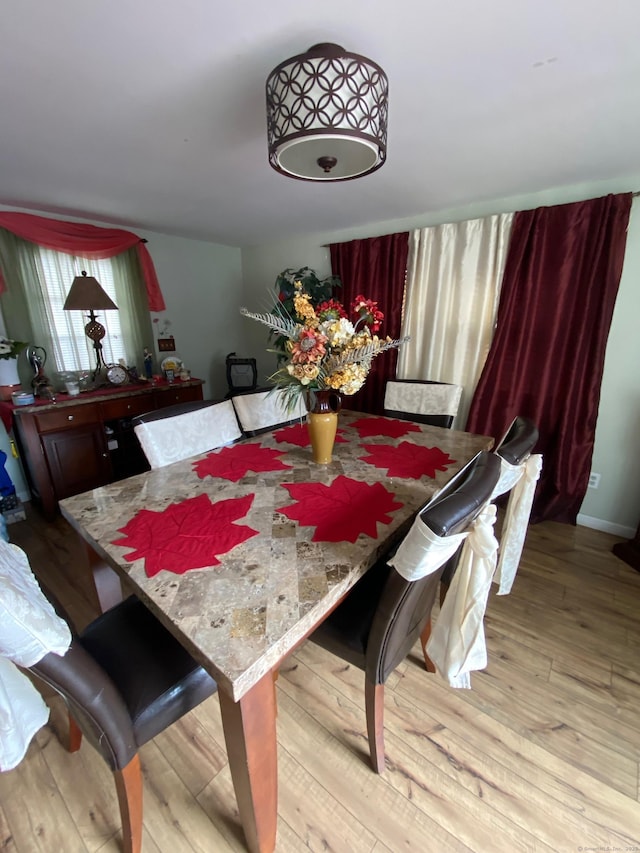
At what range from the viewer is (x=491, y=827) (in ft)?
3.24

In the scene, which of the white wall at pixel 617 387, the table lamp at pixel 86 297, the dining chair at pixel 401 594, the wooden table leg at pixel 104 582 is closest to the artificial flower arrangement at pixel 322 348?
the dining chair at pixel 401 594

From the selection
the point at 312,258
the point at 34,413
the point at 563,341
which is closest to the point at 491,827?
the point at 563,341

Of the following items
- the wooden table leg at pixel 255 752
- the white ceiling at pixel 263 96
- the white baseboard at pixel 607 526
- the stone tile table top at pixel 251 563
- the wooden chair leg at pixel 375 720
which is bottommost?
the white baseboard at pixel 607 526

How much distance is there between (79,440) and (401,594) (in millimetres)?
2605

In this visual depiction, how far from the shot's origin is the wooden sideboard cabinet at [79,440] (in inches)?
92.4

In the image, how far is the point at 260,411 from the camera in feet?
6.64

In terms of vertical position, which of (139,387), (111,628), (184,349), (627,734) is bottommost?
(627,734)

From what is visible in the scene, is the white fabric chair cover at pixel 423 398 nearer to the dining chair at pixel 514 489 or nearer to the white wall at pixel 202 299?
the dining chair at pixel 514 489

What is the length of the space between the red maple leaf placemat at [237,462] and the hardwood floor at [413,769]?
0.85 m

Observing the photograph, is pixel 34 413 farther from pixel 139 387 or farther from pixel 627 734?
pixel 627 734

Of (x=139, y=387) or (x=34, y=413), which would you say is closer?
(x=34, y=413)

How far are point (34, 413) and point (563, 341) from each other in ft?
11.5

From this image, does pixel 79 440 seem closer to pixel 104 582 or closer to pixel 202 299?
pixel 104 582

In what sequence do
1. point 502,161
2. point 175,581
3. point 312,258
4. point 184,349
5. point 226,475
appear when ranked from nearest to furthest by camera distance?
point 175,581, point 226,475, point 502,161, point 312,258, point 184,349
